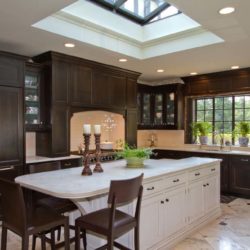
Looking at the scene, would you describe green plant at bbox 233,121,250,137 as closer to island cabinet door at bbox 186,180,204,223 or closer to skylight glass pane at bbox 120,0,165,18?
island cabinet door at bbox 186,180,204,223

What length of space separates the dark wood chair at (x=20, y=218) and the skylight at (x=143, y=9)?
2.99 metres

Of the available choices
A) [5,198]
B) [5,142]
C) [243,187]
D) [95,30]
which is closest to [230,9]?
[95,30]

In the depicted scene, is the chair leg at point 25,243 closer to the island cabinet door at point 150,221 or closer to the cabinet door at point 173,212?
the island cabinet door at point 150,221

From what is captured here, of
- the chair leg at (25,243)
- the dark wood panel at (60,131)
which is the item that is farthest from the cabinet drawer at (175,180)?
the dark wood panel at (60,131)

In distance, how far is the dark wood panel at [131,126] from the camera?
5788mm

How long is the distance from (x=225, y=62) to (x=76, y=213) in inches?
146

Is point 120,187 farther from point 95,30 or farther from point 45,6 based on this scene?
point 95,30

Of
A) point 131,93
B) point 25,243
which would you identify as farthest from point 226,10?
point 131,93

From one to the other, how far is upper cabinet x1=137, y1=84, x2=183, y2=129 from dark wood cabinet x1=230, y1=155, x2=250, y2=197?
1.58 m

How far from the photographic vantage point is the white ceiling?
2.71 metres

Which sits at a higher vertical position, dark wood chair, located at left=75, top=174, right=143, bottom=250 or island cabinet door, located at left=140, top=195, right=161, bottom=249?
dark wood chair, located at left=75, top=174, right=143, bottom=250

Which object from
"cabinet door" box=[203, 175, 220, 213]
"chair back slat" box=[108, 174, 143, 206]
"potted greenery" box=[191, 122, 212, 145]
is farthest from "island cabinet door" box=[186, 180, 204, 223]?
"potted greenery" box=[191, 122, 212, 145]

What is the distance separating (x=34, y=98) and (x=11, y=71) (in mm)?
653

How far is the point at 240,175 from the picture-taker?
5.31 m
